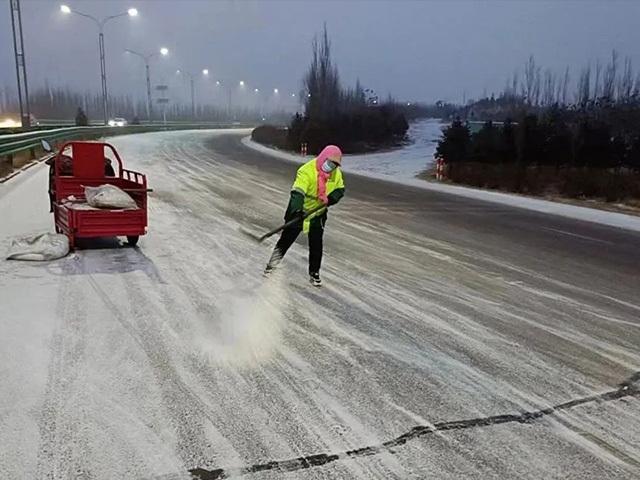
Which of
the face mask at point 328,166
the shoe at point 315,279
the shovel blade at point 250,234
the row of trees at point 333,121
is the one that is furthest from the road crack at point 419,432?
the row of trees at point 333,121

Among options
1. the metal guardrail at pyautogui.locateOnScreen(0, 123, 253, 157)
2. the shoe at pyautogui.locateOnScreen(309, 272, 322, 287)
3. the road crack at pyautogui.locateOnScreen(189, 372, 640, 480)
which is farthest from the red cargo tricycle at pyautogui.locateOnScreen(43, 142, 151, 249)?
the metal guardrail at pyautogui.locateOnScreen(0, 123, 253, 157)

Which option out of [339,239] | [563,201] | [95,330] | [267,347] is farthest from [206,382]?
[563,201]

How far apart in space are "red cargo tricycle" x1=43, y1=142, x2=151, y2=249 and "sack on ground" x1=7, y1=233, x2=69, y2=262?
19 centimetres

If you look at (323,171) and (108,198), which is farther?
(108,198)

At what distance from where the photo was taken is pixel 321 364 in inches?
176

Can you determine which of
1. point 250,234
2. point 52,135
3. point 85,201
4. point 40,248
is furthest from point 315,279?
point 52,135

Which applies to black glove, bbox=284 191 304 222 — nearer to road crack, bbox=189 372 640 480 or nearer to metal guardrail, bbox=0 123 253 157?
road crack, bbox=189 372 640 480

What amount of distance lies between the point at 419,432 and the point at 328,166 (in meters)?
3.76

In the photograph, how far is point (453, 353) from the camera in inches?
187

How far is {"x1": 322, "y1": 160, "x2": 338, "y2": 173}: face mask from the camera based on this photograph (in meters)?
6.65

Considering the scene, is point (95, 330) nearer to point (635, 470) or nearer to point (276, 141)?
point (635, 470)

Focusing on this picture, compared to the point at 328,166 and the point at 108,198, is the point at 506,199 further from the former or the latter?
the point at 108,198

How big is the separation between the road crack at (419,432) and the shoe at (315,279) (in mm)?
3159

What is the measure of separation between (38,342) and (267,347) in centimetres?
185
